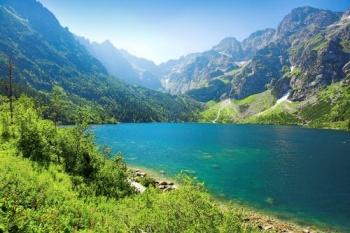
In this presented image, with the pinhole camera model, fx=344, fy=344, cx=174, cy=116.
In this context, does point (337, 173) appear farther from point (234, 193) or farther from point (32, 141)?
point (32, 141)

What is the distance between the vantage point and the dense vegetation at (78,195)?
30.5 meters

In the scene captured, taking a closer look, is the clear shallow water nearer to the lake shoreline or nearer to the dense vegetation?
the lake shoreline

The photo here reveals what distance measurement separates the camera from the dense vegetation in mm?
30469

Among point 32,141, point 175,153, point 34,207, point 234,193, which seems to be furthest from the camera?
point 175,153

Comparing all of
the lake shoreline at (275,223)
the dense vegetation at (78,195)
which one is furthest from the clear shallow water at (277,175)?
the dense vegetation at (78,195)

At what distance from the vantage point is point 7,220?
89.0 feet

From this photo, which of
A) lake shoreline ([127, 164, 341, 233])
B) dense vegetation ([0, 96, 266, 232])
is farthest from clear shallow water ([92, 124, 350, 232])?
dense vegetation ([0, 96, 266, 232])

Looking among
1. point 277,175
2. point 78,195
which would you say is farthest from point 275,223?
point 277,175

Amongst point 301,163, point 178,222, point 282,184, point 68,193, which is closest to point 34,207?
point 68,193

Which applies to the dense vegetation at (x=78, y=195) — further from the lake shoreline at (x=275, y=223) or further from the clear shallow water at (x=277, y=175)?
the clear shallow water at (x=277, y=175)

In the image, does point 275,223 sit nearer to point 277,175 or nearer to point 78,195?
point 78,195

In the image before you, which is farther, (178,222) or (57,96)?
(57,96)

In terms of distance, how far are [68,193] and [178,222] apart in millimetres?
19055

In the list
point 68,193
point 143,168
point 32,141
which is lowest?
point 143,168
